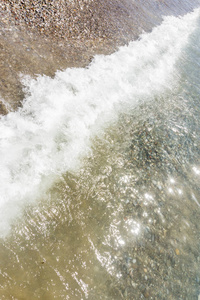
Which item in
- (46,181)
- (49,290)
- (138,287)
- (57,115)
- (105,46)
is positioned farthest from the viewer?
(105,46)

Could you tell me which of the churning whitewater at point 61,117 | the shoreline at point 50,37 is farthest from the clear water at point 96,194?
the shoreline at point 50,37

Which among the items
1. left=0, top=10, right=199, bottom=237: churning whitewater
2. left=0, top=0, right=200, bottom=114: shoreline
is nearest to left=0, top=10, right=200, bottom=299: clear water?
left=0, top=10, right=199, bottom=237: churning whitewater

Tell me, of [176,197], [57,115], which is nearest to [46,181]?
[57,115]

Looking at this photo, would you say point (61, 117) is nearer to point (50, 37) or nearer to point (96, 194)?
point (96, 194)

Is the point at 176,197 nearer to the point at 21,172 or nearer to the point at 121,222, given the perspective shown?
the point at 121,222

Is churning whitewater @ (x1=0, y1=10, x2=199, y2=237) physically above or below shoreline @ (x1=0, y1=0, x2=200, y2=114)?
below

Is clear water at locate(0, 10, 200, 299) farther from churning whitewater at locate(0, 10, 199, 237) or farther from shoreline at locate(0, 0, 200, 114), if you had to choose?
shoreline at locate(0, 0, 200, 114)

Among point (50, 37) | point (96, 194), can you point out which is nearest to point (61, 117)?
point (96, 194)
